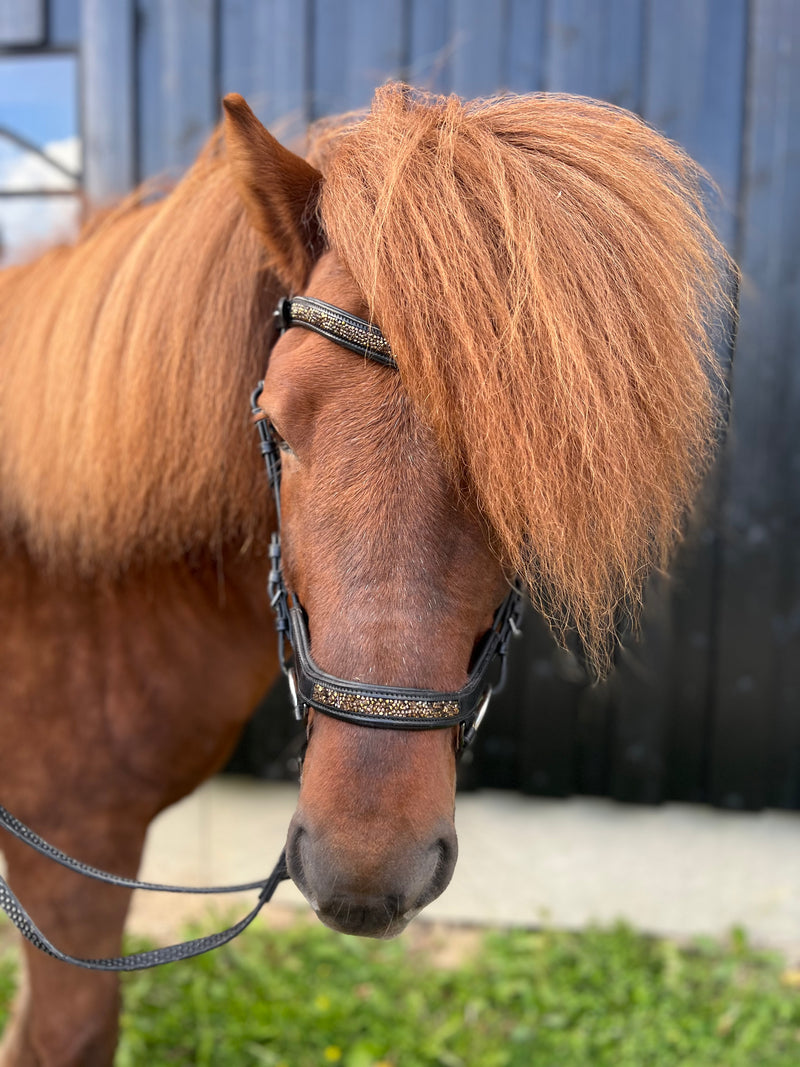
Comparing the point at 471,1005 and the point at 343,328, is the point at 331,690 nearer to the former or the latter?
the point at 343,328

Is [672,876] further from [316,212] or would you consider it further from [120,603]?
[316,212]

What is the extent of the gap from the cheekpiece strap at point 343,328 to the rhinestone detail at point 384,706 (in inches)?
16.8

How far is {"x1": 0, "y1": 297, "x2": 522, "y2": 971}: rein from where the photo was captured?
860 mm

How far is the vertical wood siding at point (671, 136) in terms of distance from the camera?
2225 millimetres

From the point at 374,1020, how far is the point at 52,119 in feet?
10.7

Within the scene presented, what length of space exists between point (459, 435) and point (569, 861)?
7.34ft

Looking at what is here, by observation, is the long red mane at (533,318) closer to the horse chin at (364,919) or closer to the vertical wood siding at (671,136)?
the horse chin at (364,919)

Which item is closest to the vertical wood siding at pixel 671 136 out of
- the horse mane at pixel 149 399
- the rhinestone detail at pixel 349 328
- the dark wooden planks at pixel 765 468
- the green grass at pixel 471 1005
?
the dark wooden planks at pixel 765 468

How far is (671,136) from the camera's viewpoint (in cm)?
227

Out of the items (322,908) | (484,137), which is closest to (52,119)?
Answer: (484,137)

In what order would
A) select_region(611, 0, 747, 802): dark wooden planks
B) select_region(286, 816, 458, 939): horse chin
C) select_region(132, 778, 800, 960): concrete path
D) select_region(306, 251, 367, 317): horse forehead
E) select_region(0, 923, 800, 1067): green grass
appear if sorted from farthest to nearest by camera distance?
select_region(132, 778, 800, 960): concrete path → select_region(611, 0, 747, 802): dark wooden planks → select_region(0, 923, 800, 1067): green grass → select_region(306, 251, 367, 317): horse forehead → select_region(286, 816, 458, 939): horse chin

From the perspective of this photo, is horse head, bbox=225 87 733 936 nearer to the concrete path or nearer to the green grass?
the green grass

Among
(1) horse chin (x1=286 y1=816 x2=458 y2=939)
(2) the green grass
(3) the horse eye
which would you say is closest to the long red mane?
(3) the horse eye

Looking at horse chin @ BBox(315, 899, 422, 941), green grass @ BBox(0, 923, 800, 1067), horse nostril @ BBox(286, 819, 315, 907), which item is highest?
horse nostril @ BBox(286, 819, 315, 907)
